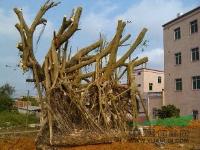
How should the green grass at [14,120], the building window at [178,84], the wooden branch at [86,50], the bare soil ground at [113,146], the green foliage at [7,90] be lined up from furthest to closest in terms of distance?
the green foliage at [7,90]
the green grass at [14,120]
the building window at [178,84]
the wooden branch at [86,50]
the bare soil ground at [113,146]

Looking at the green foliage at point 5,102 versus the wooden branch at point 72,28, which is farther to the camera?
the green foliage at point 5,102

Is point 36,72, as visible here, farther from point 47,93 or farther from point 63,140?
point 63,140

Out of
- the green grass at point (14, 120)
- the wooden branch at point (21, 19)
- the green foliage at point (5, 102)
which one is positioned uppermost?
the wooden branch at point (21, 19)

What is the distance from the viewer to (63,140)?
1165 centimetres

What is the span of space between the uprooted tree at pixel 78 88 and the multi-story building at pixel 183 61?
23364 millimetres

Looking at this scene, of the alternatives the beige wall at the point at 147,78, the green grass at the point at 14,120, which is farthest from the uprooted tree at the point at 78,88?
the beige wall at the point at 147,78

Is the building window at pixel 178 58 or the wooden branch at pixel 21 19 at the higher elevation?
the building window at pixel 178 58

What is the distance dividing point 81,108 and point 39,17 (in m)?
3.10

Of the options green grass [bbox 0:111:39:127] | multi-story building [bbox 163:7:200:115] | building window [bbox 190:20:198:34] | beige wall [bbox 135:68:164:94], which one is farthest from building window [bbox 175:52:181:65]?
beige wall [bbox 135:68:164:94]

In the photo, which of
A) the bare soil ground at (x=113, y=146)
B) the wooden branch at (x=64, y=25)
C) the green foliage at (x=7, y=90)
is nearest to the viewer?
the bare soil ground at (x=113, y=146)

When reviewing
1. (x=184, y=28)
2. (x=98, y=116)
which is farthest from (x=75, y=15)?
(x=184, y=28)

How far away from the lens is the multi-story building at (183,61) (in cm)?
3641

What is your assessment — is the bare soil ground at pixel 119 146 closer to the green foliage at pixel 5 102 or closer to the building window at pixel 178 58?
the building window at pixel 178 58

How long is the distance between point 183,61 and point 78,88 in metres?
26.6
